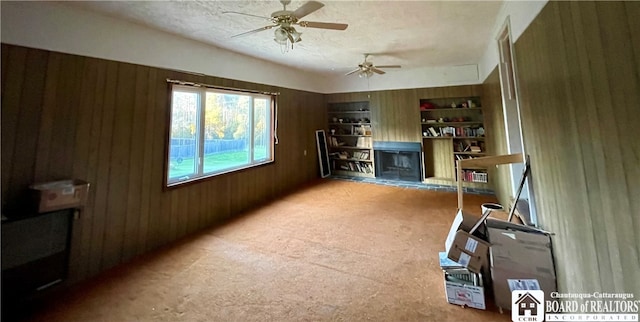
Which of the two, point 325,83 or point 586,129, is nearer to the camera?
point 586,129

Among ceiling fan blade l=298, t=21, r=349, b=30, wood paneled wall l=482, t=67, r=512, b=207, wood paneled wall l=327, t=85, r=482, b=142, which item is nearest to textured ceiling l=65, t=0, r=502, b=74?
ceiling fan blade l=298, t=21, r=349, b=30

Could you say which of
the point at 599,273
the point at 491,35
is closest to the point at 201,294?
the point at 599,273

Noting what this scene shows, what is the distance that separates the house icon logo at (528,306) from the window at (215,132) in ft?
12.3

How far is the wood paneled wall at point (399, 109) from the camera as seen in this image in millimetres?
5668

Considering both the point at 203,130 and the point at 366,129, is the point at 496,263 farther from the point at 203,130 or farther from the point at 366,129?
the point at 366,129

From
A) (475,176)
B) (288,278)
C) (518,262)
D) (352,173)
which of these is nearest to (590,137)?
(518,262)

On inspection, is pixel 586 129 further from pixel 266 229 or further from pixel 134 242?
pixel 134 242

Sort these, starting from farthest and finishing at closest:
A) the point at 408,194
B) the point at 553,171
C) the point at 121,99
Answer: the point at 408,194 → the point at 121,99 → the point at 553,171

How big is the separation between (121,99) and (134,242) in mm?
1622

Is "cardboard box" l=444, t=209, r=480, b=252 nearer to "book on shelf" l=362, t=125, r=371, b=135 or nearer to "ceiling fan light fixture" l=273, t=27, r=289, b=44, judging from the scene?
"ceiling fan light fixture" l=273, t=27, r=289, b=44

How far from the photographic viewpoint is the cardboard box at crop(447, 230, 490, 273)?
185cm

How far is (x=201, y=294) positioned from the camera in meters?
2.10

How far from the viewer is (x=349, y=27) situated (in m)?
3.14

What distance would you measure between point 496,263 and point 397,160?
14.9 feet
